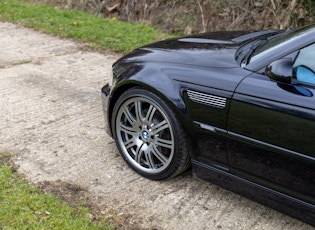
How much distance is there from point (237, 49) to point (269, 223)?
4.29 ft

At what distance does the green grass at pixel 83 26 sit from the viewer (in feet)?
24.2

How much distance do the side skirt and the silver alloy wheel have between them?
1.02ft

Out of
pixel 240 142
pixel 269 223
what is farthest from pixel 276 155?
pixel 269 223

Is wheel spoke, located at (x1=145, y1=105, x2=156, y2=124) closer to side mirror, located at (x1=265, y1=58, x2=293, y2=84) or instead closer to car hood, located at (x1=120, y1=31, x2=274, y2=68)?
car hood, located at (x1=120, y1=31, x2=274, y2=68)

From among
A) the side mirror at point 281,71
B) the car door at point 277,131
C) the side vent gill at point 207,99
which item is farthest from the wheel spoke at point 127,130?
the side mirror at point 281,71

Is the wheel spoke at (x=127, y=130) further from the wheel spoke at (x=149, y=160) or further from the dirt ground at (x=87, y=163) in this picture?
the dirt ground at (x=87, y=163)

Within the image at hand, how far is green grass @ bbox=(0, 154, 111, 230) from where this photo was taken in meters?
3.14

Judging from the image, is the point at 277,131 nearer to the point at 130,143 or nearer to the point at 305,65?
the point at 305,65

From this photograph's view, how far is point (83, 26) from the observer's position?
27.3 ft

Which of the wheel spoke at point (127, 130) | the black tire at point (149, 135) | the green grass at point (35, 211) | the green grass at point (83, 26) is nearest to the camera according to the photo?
the green grass at point (35, 211)

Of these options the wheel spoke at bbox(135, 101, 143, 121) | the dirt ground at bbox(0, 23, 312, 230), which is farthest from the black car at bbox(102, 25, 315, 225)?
the dirt ground at bbox(0, 23, 312, 230)

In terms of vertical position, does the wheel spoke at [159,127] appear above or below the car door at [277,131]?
below

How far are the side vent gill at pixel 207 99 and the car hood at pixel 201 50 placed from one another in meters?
Answer: 0.23

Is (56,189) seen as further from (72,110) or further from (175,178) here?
(72,110)
